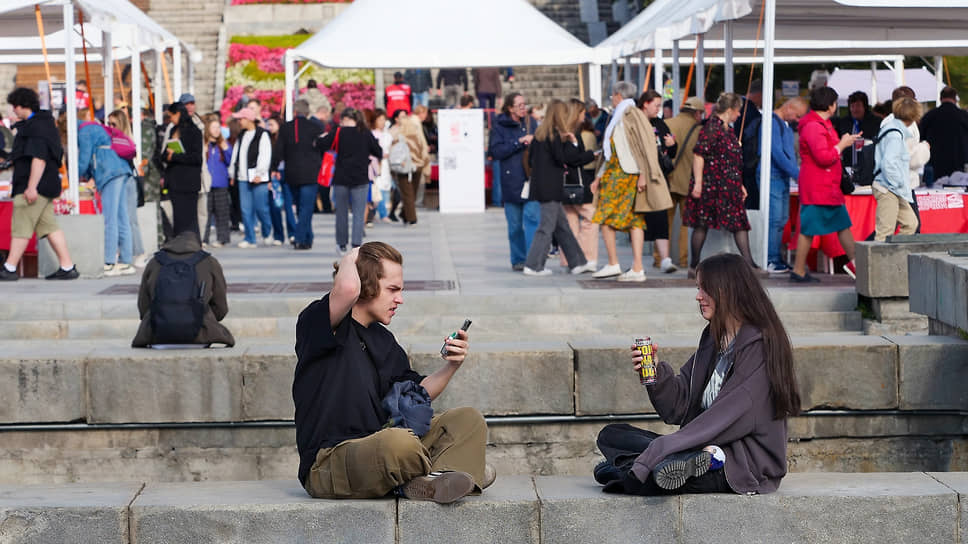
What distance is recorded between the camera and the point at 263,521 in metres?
5.71

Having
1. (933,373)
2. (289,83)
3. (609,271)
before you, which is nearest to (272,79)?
(289,83)

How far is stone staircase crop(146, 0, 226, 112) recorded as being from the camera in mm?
37500

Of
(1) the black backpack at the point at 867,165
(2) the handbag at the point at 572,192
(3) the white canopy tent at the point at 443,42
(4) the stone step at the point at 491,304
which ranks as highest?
(3) the white canopy tent at the point at 443,42

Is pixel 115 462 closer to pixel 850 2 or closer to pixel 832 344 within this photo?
pixel 832 344

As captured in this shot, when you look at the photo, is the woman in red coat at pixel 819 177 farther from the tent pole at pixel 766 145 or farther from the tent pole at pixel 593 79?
the tent pole at pixel 593 79

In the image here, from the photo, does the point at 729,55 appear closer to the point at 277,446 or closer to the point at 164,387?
the point at 277,446

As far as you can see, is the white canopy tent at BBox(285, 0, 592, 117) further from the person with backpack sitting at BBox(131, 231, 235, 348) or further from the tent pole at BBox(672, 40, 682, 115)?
the person with backpack sitting at BBox(131, 231, 235, 348)

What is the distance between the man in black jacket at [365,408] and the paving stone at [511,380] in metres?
2.28

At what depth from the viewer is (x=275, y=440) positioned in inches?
328

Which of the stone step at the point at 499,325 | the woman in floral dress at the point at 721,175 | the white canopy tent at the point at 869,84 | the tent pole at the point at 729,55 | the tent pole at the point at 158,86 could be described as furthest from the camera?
the white canopy tent at the point at 869,84

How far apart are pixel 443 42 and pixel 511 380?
11.8 meters

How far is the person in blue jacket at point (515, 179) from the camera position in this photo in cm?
1387

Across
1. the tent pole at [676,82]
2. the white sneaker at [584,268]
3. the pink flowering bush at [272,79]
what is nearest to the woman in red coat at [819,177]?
the white sneaker at [584,268]

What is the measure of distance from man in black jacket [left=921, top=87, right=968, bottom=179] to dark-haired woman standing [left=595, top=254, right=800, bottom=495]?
11948mm
